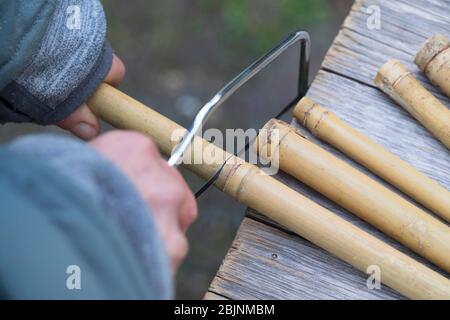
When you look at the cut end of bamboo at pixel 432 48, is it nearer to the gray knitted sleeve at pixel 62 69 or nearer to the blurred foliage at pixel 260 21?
the gray knitted sleeve at pixel 62 69

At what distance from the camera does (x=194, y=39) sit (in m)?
2.38

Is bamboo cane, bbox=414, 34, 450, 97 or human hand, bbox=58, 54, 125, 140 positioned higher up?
bamboo cane, bbox=414, 34, 450, 97

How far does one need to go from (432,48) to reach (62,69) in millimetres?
469

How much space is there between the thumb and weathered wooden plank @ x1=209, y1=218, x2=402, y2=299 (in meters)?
0.23

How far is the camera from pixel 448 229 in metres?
0.79

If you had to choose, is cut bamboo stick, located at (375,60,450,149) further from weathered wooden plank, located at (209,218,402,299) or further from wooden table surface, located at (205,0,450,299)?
weathered wooden plank, located at (209,218,402,299)

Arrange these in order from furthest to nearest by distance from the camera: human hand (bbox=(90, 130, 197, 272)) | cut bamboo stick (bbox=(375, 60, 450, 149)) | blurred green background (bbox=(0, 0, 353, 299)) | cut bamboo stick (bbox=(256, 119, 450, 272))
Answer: blurred green background (bbox=(0, 0, 353, 299)), cut bamboo stick (bbox=(375, 60, 450, 149)), cut bamboo stick (bbox=(256, 119, 450, 272)), human hand (bbox=(90, 130, 197, 272))

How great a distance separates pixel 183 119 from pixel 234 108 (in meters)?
0.17

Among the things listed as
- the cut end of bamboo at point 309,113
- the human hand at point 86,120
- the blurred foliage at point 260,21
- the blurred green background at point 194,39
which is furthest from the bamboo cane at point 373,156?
the blurred foliage at point 260,21

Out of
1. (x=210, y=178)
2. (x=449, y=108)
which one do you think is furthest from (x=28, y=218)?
(x=449, y=108)

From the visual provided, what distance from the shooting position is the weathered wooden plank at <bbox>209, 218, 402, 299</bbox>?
30.9 inches

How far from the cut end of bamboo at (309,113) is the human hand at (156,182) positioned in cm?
24

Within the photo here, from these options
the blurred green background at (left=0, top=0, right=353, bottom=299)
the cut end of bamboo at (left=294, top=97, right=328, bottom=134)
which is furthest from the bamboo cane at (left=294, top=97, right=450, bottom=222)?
the blurred green background at (left=0, top=0, right=353, bottom=299)
